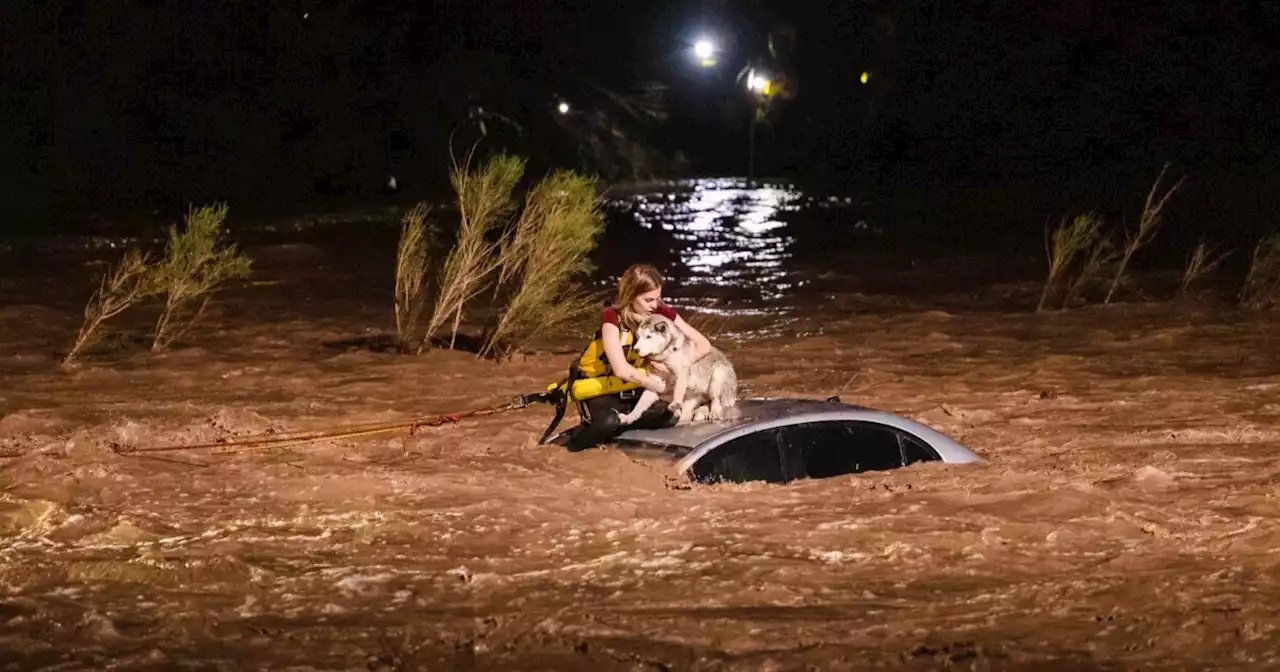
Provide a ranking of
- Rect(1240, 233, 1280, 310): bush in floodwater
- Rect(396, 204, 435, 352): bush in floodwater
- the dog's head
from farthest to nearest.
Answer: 1. Rect(1240, 233, 1280, 310): bush in floodwater
2. Rect(396, 204, 435, 352): bush in floodwater
3. the dog's head

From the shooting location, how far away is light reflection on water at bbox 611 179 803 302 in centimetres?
2448

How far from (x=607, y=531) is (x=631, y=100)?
47.1 m

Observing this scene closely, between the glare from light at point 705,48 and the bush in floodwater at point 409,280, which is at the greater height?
the glare from light at point 705,48

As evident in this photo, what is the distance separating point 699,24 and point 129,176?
86.8 ft

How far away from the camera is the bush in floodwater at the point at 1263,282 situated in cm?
1906

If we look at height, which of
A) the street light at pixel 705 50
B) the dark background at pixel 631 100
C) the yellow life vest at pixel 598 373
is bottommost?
the yellow life vest at pixel 598 373

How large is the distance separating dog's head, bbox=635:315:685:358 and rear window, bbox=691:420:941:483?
0.75 meters

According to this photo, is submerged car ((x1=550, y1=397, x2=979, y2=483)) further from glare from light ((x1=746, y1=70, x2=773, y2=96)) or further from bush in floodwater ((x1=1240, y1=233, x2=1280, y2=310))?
glare from light ((x1=746, y1=70, x2=773, y2=96))

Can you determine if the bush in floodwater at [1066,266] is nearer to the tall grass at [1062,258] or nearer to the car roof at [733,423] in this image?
the tall grass at [1062,258]

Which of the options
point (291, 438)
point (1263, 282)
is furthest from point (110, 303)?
point (1263, 282)

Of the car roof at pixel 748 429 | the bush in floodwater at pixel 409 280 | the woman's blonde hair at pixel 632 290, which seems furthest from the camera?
the bush in floodwater at pixel 409 280

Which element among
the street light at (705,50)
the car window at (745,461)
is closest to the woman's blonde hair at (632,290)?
the car window at (745,461)

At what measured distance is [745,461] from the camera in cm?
786

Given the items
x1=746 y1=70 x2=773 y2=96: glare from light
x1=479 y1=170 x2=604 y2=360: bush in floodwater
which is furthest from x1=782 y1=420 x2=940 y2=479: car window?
x1=746 y1=70 x2=773 y2=96: glare from light
